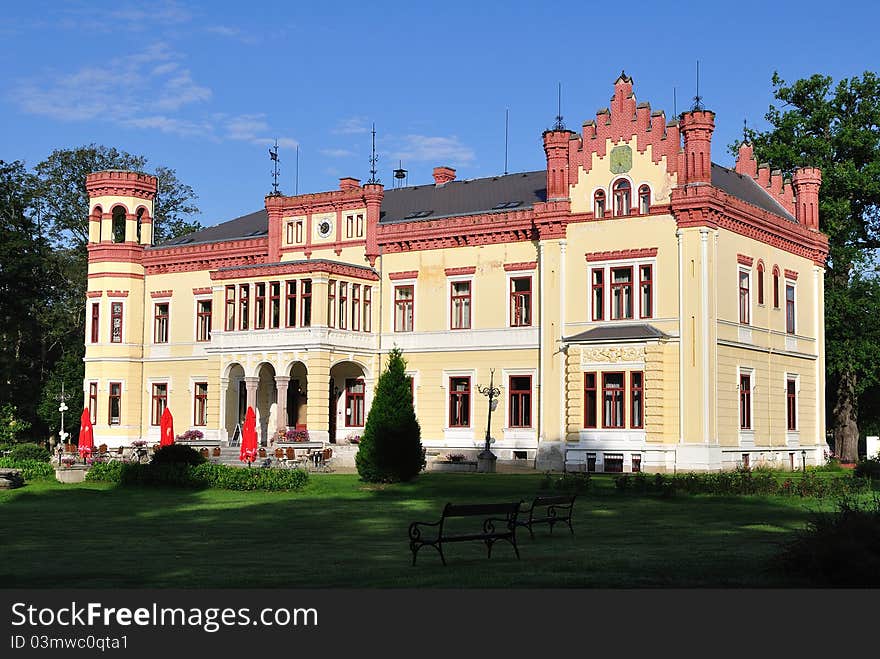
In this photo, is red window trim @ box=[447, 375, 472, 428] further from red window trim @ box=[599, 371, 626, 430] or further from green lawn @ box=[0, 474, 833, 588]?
green lawn @ box=[0, 474, 833, 588]

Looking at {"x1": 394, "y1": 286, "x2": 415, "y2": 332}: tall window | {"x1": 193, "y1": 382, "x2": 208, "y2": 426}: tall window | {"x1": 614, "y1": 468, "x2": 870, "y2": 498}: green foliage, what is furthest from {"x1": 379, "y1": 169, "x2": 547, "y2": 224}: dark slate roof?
{"x1": 614, "y1": 468, "x2": 870, "y2": 498}: green foliage

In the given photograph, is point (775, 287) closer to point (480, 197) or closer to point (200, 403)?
point (480, 197)

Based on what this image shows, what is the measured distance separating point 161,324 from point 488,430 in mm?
18934

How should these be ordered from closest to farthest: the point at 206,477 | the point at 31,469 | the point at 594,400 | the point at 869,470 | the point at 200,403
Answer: the point at 206,477 < the point at 869,470 < the point at 31,469 < the point at 594,400 < the point at 200,403

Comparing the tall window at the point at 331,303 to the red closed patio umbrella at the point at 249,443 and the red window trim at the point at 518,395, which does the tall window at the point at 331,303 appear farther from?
the red closed patio umbrella at the point at 249,443

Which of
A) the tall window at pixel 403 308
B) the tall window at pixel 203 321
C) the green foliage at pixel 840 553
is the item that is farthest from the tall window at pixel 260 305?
the green foliage at pixel 840 553

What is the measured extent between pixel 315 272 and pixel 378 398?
41.3 ft

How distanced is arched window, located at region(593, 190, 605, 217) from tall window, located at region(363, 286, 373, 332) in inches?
411

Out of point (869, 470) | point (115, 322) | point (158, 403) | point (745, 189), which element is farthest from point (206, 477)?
point (745, 189)

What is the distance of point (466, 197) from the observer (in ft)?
169

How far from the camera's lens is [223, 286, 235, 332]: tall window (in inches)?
1987

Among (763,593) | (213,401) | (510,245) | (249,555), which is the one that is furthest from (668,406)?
(763,593)

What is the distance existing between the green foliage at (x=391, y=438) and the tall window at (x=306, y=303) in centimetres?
1252

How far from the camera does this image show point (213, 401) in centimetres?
5116
